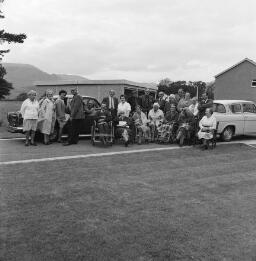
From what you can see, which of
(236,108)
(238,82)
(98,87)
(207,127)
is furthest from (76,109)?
(238,82)

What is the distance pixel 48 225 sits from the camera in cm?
557

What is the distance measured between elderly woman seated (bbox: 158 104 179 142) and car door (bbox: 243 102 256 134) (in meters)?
3.22

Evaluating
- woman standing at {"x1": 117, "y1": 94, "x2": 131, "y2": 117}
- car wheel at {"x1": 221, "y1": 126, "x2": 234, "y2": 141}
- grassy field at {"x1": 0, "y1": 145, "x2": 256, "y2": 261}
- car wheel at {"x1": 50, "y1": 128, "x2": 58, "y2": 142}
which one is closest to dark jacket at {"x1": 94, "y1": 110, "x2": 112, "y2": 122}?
woman standing at {"x1": 117, "y1": 94, "x2": 131, "y2": 117}

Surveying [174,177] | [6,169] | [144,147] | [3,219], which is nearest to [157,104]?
[144,147]

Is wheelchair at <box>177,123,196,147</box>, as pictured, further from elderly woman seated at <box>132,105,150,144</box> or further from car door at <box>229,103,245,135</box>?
car door at <box>229,103,245,135</box>

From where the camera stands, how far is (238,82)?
50.8 meters

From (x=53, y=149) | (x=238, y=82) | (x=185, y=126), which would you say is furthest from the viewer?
(x=238, y=82)

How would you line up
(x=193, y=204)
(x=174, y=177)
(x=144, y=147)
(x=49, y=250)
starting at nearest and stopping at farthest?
(x=49, y=250), (x=193, y=204), (x=174, y=177), (x=144, y=147)

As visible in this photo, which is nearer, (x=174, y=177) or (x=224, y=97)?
(x=174, y=177)

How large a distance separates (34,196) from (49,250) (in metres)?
2.20

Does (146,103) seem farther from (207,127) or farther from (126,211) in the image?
(126,211)

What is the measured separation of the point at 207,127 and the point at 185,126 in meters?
0.71

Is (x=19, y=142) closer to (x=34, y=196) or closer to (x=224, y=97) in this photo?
(x=34, y=196)

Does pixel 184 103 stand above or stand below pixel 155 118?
above
